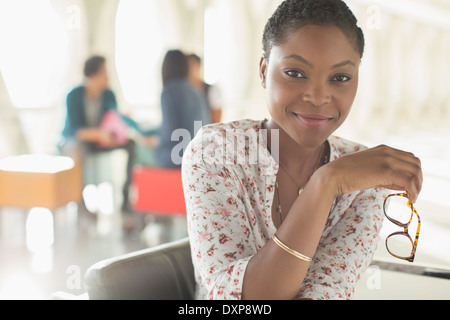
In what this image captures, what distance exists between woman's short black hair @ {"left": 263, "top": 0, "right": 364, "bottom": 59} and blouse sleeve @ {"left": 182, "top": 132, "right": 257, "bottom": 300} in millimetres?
316

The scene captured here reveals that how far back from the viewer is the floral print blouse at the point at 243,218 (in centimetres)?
92

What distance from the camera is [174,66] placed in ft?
10.9

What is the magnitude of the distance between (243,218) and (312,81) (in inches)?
13.0

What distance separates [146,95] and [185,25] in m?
1.42

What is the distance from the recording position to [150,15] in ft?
24.1

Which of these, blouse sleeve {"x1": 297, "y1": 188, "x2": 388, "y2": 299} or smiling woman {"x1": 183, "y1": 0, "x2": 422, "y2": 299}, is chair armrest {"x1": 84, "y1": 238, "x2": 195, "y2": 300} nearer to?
smiling woman {"x1": 183, "y1": 0, "x2": 422, "y2": 299}

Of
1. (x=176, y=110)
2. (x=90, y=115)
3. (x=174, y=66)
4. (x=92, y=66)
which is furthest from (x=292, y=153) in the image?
(x=92, y=66)

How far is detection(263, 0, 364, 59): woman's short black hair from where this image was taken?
953 millimetres

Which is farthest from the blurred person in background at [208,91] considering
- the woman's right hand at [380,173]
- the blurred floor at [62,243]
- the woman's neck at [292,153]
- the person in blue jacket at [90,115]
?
the woman's right hand at [380,173]

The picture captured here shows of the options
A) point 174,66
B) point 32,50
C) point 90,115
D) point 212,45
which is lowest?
point 90,115

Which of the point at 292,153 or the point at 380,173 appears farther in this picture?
the point at 292,153

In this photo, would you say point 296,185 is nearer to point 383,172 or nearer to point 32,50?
point 383,172

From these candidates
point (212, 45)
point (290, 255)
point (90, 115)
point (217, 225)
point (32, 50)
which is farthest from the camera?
point (212, 45)
